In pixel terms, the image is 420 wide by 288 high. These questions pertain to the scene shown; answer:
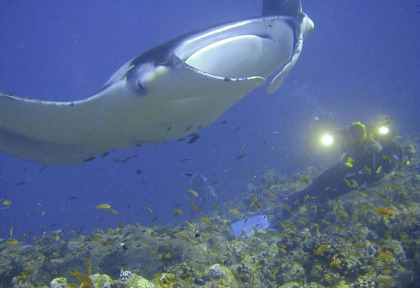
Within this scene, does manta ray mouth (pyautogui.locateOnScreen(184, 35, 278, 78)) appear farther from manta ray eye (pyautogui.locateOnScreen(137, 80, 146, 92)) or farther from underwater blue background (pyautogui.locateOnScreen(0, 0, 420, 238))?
underwater blue background (pyautogui.locateOnScreen(0, 0, 420, 238))

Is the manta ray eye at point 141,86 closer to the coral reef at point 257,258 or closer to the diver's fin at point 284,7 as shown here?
the diver's fin at point 284,7

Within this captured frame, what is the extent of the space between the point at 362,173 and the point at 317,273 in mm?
5076

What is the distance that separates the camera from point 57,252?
22.2 ft

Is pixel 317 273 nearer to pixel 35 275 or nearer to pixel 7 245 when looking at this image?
pixel 35 275

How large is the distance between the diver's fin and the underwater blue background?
13418 millimetres

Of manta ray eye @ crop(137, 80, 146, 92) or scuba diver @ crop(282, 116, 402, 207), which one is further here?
scuba diver @ crop(282, 116, 402, 207)

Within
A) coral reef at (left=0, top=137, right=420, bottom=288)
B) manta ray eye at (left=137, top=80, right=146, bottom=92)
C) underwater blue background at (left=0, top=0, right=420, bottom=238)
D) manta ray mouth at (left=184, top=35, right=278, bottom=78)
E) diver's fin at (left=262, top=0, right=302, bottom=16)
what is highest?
underwater blue background at (left=0, top=0, right=420, bottom=238)

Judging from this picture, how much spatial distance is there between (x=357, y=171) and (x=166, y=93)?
764 centimetres

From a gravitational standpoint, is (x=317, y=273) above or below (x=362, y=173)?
below

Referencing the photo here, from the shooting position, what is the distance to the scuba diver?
8188 millimetres

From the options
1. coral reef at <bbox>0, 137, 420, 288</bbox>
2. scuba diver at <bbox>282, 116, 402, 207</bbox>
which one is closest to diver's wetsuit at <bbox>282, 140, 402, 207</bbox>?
scuba diver at <bbox>282, 116, 402, 207</bbox>

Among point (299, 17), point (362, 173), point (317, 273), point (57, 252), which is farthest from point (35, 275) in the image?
point (362, 173)

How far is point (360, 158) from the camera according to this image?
27.1ft

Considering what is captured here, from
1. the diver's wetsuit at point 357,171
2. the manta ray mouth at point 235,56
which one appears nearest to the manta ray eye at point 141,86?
the manta ray mouth at point 235,56
